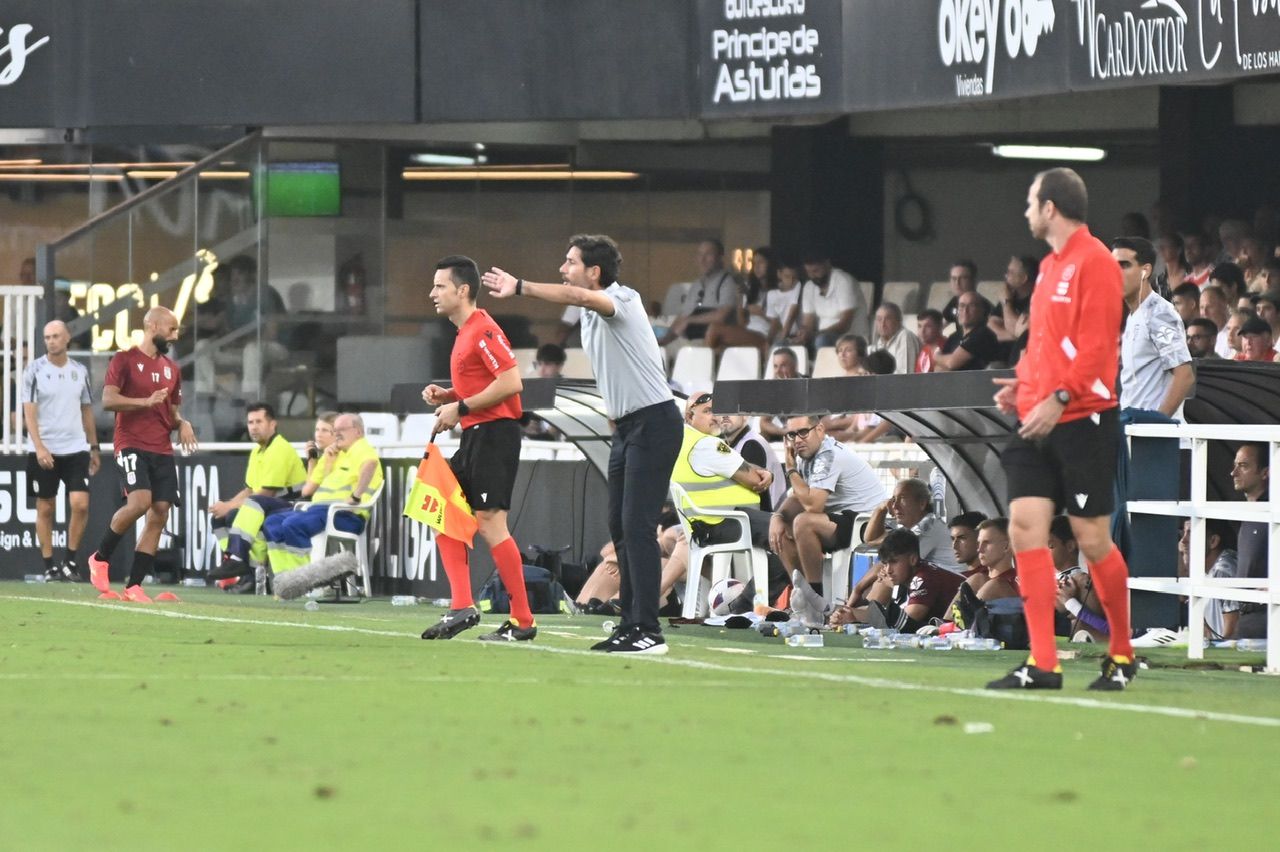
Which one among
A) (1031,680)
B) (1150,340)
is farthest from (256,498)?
(1031,680)

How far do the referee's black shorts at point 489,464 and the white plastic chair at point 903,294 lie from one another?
13.6 m

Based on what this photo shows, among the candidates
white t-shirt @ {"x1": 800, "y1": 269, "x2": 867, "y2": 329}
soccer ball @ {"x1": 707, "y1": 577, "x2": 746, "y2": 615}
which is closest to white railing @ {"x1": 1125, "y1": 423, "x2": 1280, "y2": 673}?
soccer ball @ {"x1": 707, "y1": 577, "x2": 746, "y2": 615}

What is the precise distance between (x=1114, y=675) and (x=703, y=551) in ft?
21.3

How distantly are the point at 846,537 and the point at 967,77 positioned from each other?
7.22 m

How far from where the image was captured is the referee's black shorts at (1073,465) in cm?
825

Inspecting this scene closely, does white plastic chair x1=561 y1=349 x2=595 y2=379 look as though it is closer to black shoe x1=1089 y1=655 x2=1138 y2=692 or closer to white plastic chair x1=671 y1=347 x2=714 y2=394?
white plastic chair x1=671 y1=347 x2=714 y2=394

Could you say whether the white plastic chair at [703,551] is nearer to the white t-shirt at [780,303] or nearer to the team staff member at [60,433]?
the team staff member at [60,433]

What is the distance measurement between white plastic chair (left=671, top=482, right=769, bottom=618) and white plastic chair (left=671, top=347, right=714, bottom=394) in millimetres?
7737

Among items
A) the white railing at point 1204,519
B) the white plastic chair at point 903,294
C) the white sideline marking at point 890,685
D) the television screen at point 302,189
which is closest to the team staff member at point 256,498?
the television screen at point 302,189

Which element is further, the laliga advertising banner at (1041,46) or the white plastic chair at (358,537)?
the white plastic chair at (358,537)

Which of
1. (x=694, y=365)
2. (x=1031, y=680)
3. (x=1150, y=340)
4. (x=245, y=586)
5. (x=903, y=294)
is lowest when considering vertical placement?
(x=245, y=586)

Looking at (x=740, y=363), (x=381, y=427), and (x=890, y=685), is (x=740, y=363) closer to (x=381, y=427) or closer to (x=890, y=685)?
(x=381, y=427)

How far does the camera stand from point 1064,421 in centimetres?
827

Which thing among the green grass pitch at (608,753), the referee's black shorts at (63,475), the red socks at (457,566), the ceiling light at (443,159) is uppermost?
the ceiling light at (443,159)
